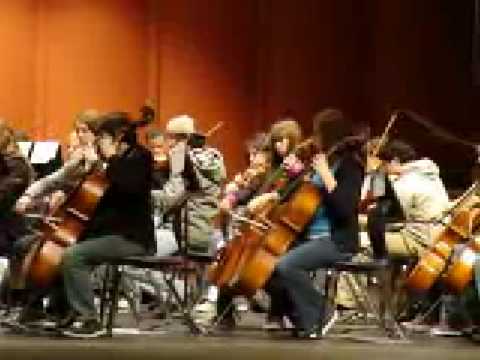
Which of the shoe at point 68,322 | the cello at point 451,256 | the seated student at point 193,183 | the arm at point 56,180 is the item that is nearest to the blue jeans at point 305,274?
the cello at point 451,256

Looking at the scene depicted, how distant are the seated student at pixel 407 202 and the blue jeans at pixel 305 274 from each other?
56cm

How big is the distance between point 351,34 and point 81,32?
7.01ft

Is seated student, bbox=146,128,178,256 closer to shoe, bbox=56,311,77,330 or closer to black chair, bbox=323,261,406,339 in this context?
shoe, bbox=56,311,77,330

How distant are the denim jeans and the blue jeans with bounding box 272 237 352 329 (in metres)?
0.77

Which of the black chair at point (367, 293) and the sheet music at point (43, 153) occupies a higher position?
the sheet music at point (43, 153)

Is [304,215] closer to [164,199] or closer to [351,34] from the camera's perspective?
[164,199]

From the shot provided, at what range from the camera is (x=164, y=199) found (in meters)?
7.45

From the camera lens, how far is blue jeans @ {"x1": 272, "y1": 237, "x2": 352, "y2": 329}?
6785 millimetres

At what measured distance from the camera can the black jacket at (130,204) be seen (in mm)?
6625

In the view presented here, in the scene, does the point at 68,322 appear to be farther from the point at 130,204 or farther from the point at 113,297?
the point at 130,204

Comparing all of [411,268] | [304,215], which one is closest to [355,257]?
[411,268]

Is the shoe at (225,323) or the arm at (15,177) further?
the shoe at (225,323)

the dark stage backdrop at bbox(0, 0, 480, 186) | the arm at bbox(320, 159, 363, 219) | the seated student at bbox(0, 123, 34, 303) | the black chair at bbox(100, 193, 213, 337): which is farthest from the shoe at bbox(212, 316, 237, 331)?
the dark stage backdrop at bbox(0, 0, 480, 186)

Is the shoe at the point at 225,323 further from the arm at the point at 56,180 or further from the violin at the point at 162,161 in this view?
the arm at the point at 56,180
